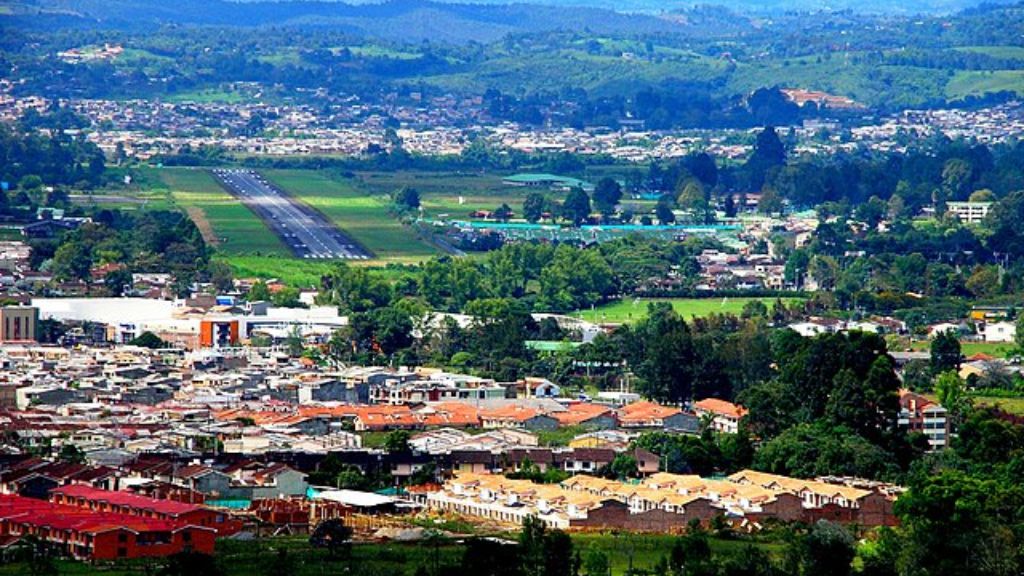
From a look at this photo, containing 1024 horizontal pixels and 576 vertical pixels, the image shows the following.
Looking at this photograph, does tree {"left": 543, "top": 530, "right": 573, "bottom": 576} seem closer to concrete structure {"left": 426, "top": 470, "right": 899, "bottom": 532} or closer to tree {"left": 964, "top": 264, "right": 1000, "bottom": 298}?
concrete structure {"left": 426, "top": 470, "right": 899, "bottom": 532}

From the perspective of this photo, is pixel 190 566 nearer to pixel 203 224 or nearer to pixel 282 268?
pixel 282 268

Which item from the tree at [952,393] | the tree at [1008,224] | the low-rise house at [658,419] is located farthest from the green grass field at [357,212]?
the low-rise house at [658,419]

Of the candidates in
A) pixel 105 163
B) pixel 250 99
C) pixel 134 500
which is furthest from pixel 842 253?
pixel 250 99

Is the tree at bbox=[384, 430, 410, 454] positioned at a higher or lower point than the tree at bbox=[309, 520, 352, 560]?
Answer: lower

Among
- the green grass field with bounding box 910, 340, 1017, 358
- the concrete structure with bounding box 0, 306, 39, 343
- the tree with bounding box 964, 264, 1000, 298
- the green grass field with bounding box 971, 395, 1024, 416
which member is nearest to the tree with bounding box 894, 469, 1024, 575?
the green grass field with bounding box 971, 395, 1024, 416

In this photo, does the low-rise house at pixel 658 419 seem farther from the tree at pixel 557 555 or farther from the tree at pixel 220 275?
the tree at pixel 220 275

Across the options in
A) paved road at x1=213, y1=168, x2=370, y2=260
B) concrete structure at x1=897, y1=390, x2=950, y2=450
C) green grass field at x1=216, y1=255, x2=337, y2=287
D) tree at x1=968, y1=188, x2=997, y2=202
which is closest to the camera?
concrete structure at x1=897, y1=390, x2=950, y2=450
